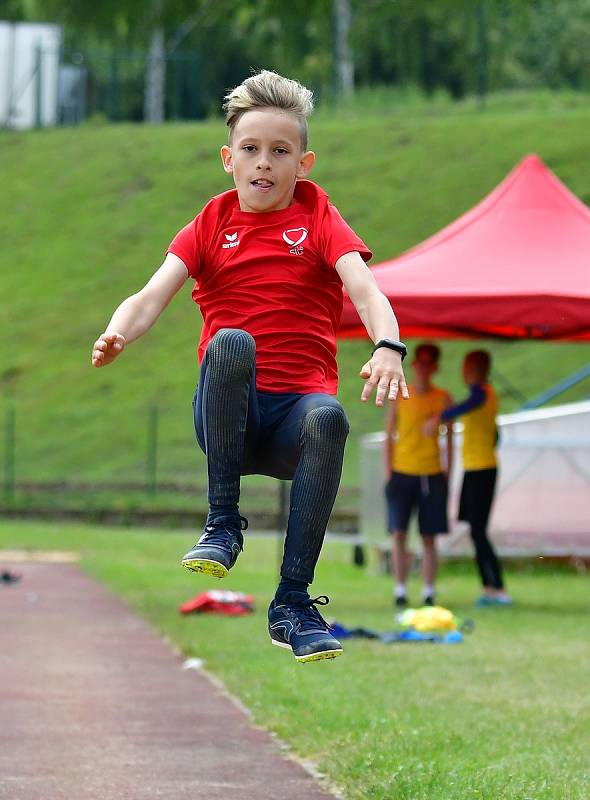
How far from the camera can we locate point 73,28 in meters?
51.3

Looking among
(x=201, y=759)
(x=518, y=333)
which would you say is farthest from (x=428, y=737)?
(x=518, y=333)

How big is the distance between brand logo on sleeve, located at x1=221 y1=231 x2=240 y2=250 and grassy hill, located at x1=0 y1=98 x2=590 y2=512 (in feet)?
68.6

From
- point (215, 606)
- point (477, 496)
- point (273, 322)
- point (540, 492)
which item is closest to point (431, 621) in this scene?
point (215, 606)

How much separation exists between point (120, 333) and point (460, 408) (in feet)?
27.6

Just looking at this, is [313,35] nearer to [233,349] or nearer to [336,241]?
[336,241]

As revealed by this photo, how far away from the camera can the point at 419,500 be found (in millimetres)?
13367

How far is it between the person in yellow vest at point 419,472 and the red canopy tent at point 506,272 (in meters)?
0.69

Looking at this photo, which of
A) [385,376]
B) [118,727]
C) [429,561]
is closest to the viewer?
[385,376]

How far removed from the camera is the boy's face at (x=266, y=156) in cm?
517

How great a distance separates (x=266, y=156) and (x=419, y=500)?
8434 mm

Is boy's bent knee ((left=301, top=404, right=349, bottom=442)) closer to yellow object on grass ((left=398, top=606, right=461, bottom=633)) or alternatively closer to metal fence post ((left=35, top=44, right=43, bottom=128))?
yellow object on grass ((left=398, top=606, right=461, bottom=633))

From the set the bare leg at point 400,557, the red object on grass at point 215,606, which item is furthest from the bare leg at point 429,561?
the red object on grass at point 215,606

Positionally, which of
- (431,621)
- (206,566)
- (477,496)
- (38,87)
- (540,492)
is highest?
(206,566)

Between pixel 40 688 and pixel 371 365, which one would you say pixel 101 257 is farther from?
pixel 371 365
